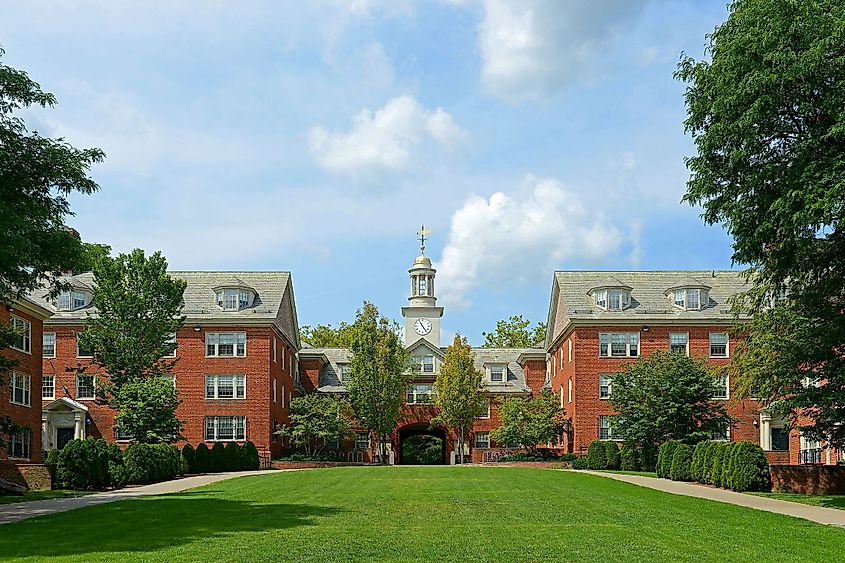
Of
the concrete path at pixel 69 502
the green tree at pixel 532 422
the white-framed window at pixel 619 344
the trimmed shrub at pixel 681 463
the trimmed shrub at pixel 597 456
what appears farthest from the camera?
the green tree at pixel 532 422

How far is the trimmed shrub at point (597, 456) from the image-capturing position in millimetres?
50188

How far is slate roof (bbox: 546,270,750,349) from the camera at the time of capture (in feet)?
189

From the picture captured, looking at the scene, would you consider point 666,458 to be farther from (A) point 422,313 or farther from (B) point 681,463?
(A) point 422,313

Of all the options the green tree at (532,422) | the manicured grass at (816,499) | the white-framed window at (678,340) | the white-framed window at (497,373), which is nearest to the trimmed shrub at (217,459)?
the green tree at (532,422)

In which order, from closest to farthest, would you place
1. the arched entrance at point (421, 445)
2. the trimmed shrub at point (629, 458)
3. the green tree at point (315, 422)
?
the trimmed shrub at point (629, 458)
the green tree at point (315, 422)
the arched entrance at point (421, 445)

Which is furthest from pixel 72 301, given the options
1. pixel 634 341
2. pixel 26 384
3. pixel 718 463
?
pixel 718 463

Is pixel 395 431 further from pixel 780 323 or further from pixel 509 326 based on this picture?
pixel 780 323

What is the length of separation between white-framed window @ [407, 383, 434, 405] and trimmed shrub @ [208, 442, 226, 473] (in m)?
21.2

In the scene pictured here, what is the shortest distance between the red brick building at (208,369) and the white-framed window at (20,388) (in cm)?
1449

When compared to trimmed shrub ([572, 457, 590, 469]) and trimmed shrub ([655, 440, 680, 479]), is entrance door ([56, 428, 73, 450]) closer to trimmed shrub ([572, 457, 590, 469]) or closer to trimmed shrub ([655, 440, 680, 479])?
trimmed shrub ([572, 457, 590, 469])

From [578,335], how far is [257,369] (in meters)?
18.4

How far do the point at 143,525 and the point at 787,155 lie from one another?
1601cm

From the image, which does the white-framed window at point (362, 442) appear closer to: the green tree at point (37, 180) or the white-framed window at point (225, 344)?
the white-framed window at point (225, 344)

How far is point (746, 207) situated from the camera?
75.7 ft
